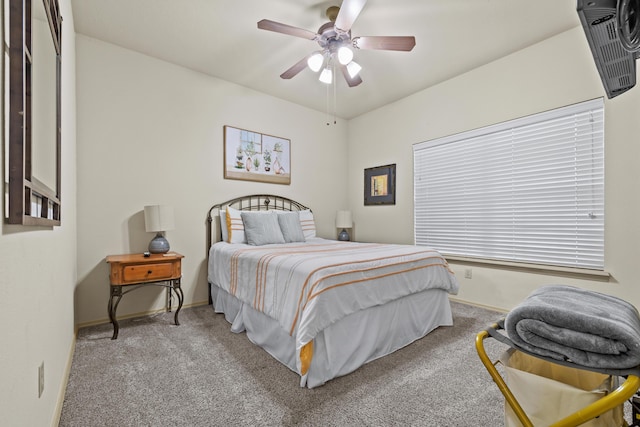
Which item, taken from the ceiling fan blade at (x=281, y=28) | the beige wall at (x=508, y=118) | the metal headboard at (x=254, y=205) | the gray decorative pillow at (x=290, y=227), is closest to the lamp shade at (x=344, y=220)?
the beige wall at (x=508, y=118)

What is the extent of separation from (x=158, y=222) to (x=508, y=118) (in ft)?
12.4

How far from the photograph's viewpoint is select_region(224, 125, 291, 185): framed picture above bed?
12.3ft

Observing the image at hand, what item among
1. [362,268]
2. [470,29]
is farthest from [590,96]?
[362,268]

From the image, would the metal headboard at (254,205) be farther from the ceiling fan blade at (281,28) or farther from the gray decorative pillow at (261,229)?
the ceiling fan blade at (281,28)

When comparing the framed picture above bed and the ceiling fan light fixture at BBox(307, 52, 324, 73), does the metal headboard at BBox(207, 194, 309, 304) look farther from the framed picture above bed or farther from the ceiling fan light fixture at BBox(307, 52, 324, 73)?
the ceiling fan light fixture at BBox(307, 52, 324, 73)

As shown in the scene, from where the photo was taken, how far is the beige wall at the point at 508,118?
2.46m

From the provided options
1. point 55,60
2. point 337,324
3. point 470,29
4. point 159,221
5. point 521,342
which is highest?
point 470,29

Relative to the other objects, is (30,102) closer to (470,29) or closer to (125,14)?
(125,14)

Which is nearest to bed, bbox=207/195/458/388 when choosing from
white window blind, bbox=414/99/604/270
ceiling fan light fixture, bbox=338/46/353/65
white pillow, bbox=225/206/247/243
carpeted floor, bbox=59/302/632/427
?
carpeted floor, bbox=59/302/632/427

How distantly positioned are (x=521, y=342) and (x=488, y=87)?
10.8ft

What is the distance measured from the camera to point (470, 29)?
2.74 meters

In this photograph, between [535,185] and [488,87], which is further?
[488,87]

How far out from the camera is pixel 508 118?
3.18 m

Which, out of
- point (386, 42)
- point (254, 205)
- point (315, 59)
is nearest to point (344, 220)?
A: point (254, 205)
